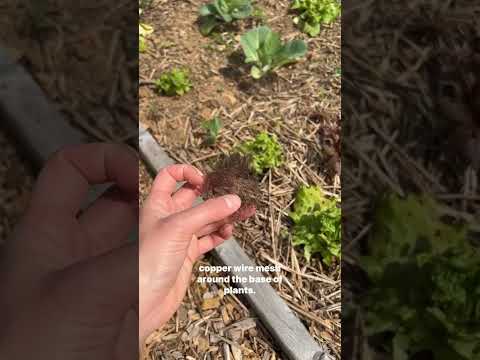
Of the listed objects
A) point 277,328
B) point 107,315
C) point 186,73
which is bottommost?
point 277,328

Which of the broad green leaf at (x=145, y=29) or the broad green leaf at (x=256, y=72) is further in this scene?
the broad green leaf at (x=145, y=29)

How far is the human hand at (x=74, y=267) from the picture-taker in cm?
115

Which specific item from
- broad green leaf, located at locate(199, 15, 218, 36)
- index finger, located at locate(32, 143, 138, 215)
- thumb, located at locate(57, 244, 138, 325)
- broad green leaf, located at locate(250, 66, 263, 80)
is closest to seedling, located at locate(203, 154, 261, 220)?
index finger, located at locate(32, 143, 138, 215)

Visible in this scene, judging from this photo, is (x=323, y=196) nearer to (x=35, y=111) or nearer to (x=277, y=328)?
(x=277, y=328)

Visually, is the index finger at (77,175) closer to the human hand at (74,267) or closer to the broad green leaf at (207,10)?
the human hand at (74,267)

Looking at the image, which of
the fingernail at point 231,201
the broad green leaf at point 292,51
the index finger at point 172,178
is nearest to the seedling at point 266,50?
the broad green leaf at point 292,51

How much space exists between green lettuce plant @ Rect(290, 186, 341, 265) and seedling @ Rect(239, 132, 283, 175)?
0.14 metres

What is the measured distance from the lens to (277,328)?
4.78 feet

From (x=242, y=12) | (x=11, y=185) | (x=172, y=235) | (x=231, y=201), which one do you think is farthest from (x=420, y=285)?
(x=11, y=185)

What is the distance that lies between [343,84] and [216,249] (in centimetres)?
81

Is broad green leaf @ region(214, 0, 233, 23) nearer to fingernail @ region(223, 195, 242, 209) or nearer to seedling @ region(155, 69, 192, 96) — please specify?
seedling @ region(155, 69, 192, 96)

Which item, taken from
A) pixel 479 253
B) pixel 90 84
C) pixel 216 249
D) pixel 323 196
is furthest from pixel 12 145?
pixel 479 253

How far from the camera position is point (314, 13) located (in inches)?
77.4

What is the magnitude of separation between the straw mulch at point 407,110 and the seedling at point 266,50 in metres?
0.21
